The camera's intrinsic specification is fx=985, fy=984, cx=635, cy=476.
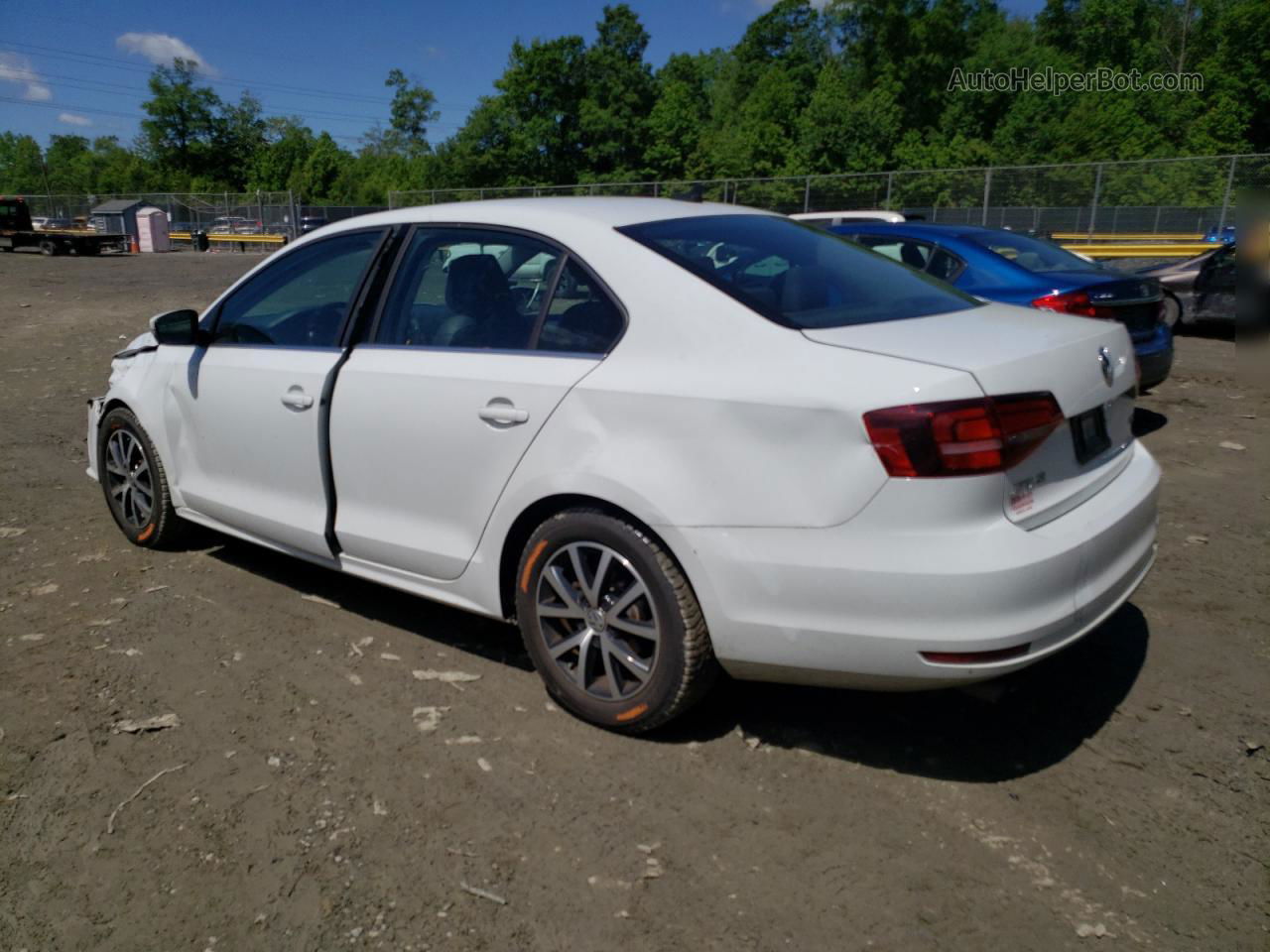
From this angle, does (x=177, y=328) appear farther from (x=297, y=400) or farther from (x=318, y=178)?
(x=318, y=178)

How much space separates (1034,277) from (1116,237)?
64.4 feet

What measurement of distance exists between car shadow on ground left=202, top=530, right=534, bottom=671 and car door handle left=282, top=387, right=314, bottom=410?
0.89 meters

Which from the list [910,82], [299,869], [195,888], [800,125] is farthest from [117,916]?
[910,82]

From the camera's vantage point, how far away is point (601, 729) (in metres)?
3.25

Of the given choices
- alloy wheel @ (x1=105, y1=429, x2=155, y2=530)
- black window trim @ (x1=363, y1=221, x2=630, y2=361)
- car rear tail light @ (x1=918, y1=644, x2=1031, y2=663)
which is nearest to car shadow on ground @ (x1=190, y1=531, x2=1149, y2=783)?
car rear tail light @ (x1=918, y1=644, x2=1031, y2=663)

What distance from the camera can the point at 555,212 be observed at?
346cm

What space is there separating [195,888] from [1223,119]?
6173 centimetres

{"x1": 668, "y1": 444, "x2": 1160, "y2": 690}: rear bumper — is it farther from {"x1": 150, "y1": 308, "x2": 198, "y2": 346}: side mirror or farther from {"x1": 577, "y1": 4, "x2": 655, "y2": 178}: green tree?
{"x1": 577, "y1": 4, "x2": 655, "y2": 178}: green tree

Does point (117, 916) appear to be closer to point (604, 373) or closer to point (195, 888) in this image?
point (195, 888)

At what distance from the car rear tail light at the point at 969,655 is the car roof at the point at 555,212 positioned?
172cm

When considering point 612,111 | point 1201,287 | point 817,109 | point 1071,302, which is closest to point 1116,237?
point 1201,287

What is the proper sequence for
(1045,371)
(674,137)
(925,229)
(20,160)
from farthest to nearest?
(20,160) < (674,137) < (925,229) < (1045,371)

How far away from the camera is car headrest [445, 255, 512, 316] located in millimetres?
3529

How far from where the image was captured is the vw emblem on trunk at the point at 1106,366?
2.98m
